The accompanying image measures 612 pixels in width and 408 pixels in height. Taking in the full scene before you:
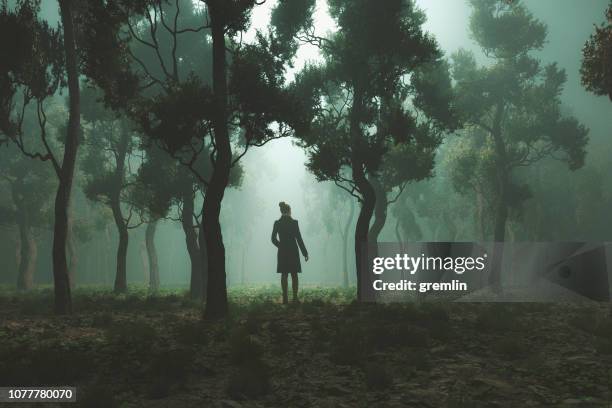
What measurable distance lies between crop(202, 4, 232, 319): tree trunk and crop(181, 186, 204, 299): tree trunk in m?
10.2

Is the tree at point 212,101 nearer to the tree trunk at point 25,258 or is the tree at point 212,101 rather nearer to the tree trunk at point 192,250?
the tree trunk at point 192,250

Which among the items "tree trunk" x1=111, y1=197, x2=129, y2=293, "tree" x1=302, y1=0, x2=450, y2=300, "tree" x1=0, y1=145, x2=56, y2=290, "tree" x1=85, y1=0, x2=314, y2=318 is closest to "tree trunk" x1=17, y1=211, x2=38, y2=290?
"tree" x1=0, y1=145, x2=56, y2=290

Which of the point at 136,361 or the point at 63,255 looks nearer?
the point at 136,361

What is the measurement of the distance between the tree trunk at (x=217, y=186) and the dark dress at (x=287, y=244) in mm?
2707

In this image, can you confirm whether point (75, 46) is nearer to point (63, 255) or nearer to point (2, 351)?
point (63, 255)

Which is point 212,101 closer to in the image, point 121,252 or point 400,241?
point 121,252

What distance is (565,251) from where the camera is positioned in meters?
14.5

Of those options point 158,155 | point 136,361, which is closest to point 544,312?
point 136,361

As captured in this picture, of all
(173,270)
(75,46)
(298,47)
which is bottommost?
(173,270)

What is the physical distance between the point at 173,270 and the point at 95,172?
56317 millimetres

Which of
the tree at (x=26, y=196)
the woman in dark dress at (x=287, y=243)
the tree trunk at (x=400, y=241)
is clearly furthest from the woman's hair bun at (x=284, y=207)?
the tree at (x=26, y=196)

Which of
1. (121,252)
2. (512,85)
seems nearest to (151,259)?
(121,252)

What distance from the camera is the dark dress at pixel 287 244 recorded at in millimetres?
14891

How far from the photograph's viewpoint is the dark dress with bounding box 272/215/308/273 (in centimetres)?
1489
